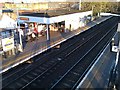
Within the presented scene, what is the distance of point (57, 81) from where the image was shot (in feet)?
44.7

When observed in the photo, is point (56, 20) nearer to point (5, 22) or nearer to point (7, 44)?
point (5, 22)

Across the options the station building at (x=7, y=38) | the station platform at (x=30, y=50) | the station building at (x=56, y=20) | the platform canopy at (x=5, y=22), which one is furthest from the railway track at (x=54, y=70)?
the platform canopy at (x=5, y=22)

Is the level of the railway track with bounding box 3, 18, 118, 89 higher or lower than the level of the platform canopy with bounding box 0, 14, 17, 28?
lower

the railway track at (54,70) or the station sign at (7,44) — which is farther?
the station sign at (7,44)

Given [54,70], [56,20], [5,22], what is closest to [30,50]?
[5,22]

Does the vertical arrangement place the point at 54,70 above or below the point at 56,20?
below

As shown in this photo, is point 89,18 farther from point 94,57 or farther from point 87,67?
point 87,67

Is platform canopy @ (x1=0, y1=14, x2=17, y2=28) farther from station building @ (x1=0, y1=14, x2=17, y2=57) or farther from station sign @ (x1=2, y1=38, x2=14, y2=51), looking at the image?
station sign @ (x1=2, y1=38, x2=14, y2=51)

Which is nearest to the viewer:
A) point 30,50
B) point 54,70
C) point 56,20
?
point 54,70

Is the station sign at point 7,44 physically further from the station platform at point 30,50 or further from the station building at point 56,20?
the station building at point 56,20

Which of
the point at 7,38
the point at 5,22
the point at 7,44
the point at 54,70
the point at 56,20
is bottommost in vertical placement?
the point at 54,70

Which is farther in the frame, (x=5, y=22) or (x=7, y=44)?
(x=5, y=22)

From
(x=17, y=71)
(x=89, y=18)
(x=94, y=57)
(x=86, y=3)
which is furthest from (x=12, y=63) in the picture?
(x=86, y=3)

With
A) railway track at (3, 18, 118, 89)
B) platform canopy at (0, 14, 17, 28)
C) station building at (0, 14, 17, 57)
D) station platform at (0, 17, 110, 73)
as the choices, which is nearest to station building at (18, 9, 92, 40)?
station platform at (0, 17, 110, 73)
